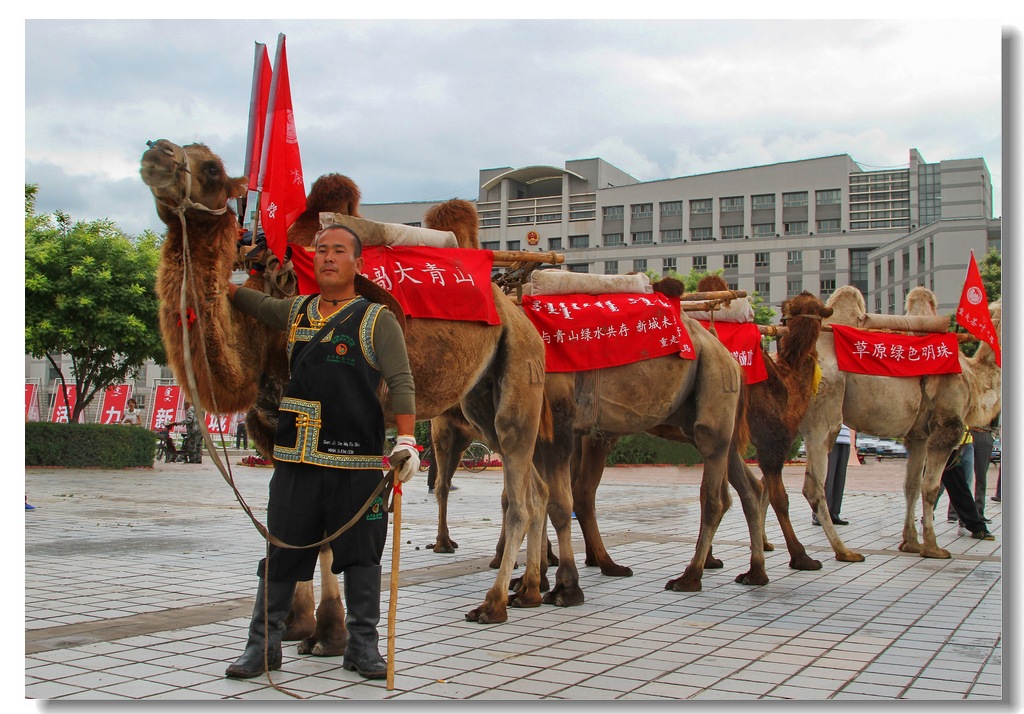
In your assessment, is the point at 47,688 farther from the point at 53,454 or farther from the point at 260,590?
the point at 53,454

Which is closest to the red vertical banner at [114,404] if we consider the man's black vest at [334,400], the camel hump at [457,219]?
the camel hump at [457,219]

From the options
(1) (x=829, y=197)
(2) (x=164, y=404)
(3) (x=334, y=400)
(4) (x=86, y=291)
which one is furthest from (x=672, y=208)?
(3) (x=334, y=400)

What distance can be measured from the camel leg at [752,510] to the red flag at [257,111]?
4.88 metres

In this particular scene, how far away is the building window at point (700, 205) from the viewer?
51469 millimetres

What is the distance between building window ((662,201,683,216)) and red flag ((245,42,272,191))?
159 feet

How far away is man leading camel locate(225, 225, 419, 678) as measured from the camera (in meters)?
4.24

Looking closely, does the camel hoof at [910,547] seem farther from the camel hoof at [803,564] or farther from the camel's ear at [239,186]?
the camel's ear at [239,186]

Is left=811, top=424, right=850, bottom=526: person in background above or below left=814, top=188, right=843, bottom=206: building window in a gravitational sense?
below

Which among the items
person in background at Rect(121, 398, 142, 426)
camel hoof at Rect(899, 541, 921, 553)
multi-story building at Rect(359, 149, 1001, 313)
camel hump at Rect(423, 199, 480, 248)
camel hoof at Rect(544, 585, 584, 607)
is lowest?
camel hoof at Rect(899, 541, 921, 553)

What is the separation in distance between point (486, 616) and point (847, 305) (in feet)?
21.1

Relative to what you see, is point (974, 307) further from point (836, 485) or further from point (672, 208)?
point (672, 208)

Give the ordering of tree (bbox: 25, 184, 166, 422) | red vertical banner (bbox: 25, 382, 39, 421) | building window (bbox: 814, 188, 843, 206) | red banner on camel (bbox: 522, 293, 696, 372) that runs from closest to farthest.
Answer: red banner on camel (bbox: 522, 293, 696, 372)
tree (bbox: 25, 184, 166, 422)
red vertical banner (bbox: 25, 382, 39, 421)
building window (bbox: 814, 188, 843, 206)

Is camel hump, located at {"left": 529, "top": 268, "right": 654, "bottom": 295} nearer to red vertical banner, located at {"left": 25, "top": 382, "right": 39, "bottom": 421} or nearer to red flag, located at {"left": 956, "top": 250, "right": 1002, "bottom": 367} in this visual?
red flag, located at {"left": 956, "top": 250, "right": 1002, "bottom": 367}

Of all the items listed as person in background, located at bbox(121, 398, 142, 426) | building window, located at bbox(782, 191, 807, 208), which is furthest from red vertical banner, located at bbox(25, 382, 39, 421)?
building window, located at bbox(782, 191, 807, 208)
